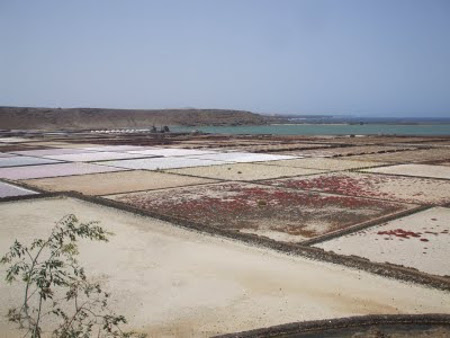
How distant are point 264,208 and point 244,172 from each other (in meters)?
7.19

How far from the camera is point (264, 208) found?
11.6 meters

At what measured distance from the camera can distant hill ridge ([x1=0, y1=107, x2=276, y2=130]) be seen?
77438 mm

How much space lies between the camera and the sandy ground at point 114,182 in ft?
49.5

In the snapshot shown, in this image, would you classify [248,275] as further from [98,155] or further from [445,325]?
[98,155]

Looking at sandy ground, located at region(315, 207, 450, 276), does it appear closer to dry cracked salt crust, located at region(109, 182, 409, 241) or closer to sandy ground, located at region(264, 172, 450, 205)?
dry cracked salt crust, located at region(109, 182, 409, 241)

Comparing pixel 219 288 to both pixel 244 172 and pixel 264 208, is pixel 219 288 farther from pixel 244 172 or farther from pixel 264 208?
pixel 244 172

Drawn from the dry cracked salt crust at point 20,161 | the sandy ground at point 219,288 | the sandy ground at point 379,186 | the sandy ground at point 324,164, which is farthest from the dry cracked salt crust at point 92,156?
the sandy ground at point 219,288

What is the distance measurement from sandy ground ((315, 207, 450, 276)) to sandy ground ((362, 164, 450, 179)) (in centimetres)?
796

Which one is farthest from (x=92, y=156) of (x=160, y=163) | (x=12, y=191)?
(x=12, y=191)

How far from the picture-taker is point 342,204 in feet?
39.4

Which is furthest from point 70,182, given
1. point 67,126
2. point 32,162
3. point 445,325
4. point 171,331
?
point 67,126

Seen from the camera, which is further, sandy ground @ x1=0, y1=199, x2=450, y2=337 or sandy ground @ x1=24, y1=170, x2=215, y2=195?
sandy ground @ x1=24, y1=170, x2=215, y2=195

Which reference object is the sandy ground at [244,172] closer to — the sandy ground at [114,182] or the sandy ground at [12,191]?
the sandy ground at [114,182]

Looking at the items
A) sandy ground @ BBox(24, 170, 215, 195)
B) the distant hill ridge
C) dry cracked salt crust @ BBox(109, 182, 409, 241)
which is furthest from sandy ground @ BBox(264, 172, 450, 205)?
the distant hill ridge
